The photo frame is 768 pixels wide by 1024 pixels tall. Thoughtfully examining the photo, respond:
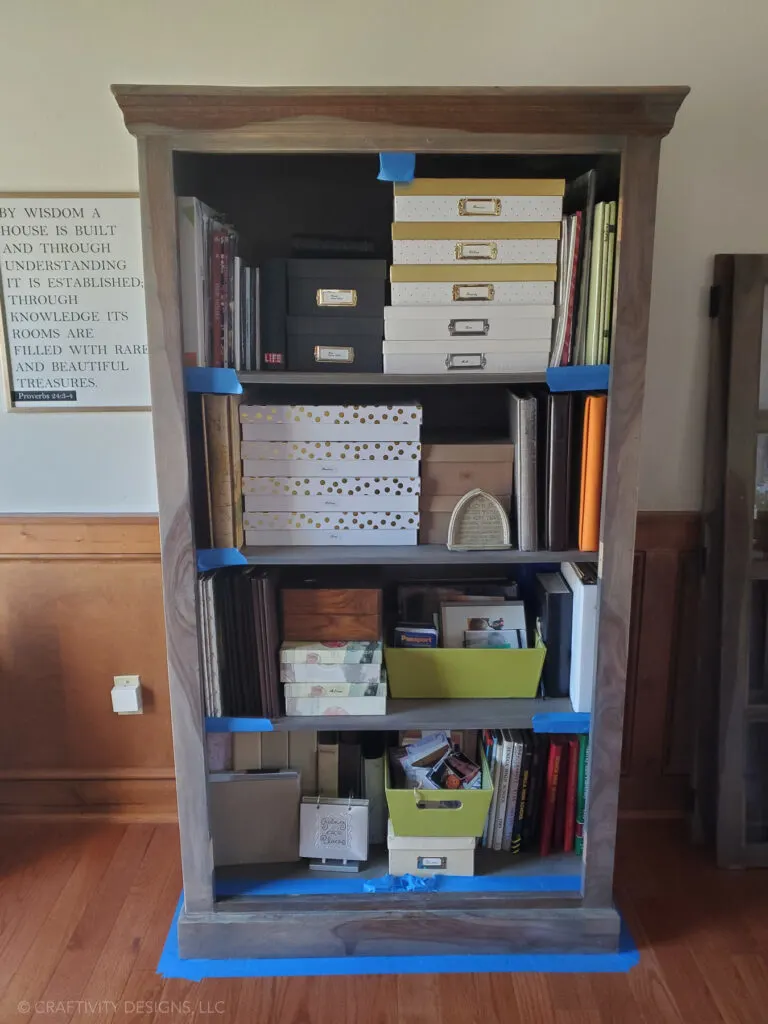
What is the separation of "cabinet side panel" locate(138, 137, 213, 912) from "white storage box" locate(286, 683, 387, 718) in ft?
0.66

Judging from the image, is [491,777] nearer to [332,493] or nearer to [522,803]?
[522,803]

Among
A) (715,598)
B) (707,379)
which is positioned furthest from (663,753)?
(707,379)

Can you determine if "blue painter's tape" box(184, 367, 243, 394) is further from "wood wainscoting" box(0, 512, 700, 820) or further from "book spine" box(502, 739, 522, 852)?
"book spine" box(502, 739, 522, 852)

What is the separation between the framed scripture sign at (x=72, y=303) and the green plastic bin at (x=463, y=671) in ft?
3.03

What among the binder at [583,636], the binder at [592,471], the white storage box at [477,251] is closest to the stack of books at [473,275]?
the white storage box at [477,251]

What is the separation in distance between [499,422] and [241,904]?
1.27 m

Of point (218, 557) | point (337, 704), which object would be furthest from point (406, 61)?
point (337, 704)

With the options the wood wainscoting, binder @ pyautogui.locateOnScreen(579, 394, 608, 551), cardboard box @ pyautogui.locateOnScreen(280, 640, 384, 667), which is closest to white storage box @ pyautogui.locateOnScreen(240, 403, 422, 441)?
binder @ pyautogui.locateOnScreen(579, 394, 608, 551)

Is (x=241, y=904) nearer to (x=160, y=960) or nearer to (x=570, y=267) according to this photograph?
(x=160, y=960)

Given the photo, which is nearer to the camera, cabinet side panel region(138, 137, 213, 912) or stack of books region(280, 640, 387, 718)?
cabinet side panel region(138, 137, 213, 912)

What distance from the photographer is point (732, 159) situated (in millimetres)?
1737

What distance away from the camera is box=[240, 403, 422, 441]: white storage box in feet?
4.88

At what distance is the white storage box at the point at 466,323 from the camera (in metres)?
1.43

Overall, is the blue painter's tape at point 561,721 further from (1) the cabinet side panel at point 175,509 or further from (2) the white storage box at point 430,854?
(1) the cabinet side panel at point 175,509
